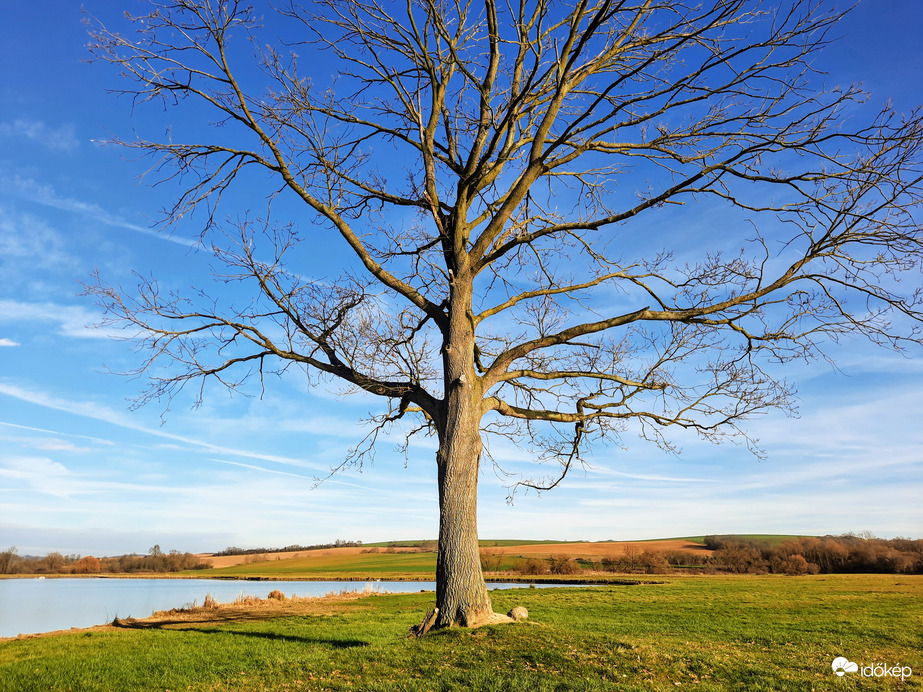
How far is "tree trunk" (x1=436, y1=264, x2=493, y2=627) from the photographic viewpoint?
8.74m

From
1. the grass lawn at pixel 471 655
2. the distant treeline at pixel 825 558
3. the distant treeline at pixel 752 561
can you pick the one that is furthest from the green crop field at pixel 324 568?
the grass lawn at pixel 471 655

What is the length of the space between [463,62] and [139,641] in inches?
512

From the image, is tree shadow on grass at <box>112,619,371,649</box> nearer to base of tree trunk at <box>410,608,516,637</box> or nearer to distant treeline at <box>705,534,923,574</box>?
base of tree trunk at <box>410,608,516,637</box>

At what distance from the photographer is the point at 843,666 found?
7.44 m

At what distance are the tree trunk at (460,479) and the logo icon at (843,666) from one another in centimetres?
458

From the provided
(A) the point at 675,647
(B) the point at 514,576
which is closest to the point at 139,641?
(A) the point at 675,647

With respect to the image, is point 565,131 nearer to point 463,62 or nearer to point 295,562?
point 463,62

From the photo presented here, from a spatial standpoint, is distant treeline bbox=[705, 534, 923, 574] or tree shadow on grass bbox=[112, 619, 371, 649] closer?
tree shadow on grass bbox=[112, 619, 371, 649]

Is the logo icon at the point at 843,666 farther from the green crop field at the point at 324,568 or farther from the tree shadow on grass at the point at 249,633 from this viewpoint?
the green crop field at the point at 324,568

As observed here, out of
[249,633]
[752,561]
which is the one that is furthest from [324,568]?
[249,633]

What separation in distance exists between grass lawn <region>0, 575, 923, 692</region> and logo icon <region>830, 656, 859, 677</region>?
0.11 metres

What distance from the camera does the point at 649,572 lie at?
4500cm

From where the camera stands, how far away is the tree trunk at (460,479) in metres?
8.74

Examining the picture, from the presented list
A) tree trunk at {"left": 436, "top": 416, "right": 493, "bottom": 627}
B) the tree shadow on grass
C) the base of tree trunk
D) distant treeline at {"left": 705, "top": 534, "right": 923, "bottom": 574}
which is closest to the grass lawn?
the tree shadow on grass
